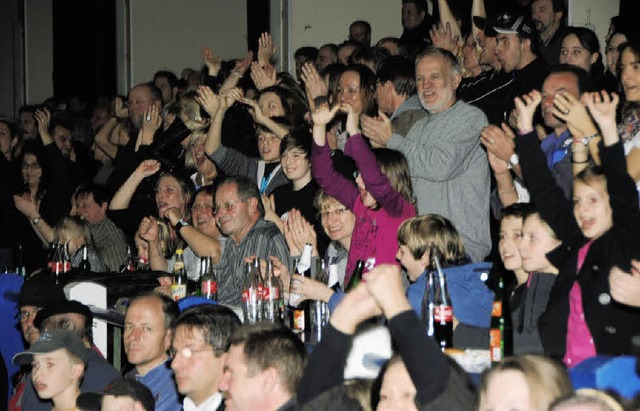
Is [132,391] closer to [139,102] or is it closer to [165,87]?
[139,102]

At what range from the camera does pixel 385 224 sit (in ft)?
23.1

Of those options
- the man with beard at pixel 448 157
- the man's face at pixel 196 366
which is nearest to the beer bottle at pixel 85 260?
the man with beard at pixel 448 157

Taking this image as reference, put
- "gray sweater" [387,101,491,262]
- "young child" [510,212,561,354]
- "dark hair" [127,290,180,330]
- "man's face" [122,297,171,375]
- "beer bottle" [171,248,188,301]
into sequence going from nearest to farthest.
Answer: "young child" [510,212,561,354] → "man's face" [122,297,171,375] → "dark hair" [127,290,180,330] → "gray sweater" [387,101,491,262] → "beer bottle" [171,248,188,301]

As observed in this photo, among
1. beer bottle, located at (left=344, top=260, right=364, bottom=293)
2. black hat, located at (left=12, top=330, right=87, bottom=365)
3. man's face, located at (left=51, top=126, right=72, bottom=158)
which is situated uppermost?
man's face, located at (left=51, top=126, right=72, bottom=158)

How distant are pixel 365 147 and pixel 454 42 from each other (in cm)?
259

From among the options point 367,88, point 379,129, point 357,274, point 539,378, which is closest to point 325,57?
point 367,88

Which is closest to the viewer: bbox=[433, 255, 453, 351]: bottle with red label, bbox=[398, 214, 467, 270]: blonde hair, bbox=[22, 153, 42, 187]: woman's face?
bbox=[433, 255, 453, 351]: bottle with red label

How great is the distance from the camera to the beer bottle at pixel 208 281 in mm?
7520

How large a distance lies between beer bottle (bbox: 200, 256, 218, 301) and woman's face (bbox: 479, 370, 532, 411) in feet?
12.0

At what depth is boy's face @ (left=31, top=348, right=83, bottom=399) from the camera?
21.8 ft

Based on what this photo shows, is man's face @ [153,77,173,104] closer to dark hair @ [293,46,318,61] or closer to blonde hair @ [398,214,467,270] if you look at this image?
dark hair @ [293,46,318,61]

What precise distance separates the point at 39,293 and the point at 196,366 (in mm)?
2628

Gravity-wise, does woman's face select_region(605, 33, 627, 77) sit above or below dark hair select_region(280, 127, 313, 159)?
above

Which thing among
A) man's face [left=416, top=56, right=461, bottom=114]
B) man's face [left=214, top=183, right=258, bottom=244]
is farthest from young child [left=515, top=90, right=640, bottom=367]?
man's face [left=214, top=183, right=258, bottom=244]
